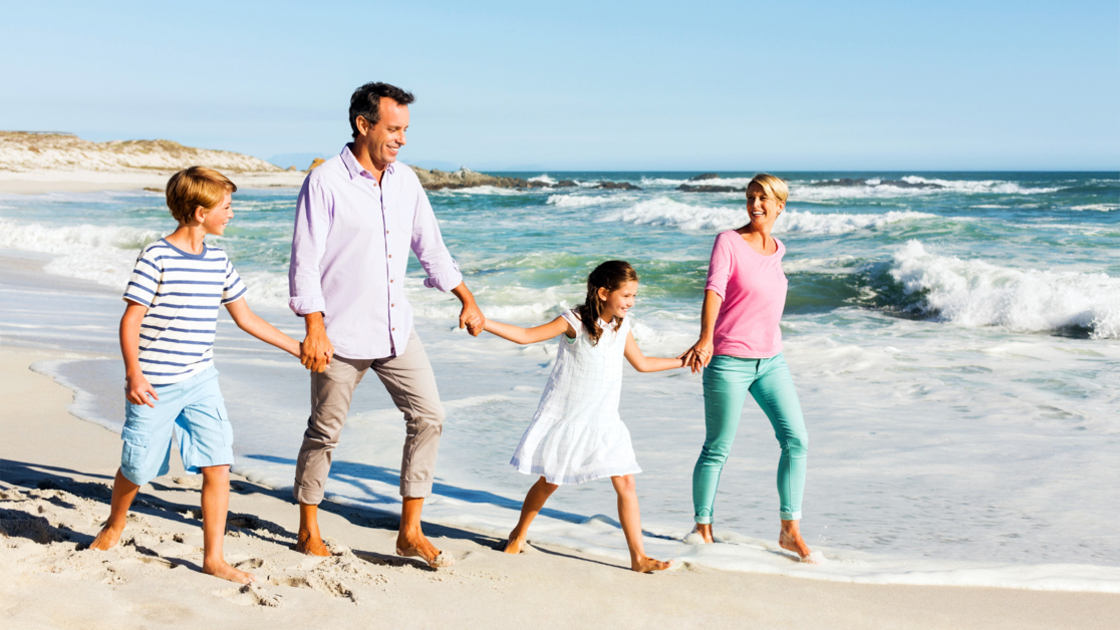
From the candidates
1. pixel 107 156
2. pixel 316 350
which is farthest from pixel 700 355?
pixel 107 156

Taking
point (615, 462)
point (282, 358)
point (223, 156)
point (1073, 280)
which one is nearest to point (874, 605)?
point (615, 462)

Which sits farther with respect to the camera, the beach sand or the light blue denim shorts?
the light blue denim shorts

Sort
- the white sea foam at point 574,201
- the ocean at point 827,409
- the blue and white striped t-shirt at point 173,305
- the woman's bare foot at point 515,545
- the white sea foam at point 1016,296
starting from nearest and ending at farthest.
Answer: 1. the blue and white striped t-shirt at point 173,305
2. the woman's bare foot at point 515,545
3. the ocean at point 827,409
4. the white sea foam at point 1016,296
5. the white sea foam at point 574,201

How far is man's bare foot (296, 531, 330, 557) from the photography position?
333 cm

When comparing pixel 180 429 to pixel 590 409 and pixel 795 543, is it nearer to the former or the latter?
pixel 590 409

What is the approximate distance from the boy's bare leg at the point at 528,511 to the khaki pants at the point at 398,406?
430 mm

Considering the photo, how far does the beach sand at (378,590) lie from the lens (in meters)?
2.69

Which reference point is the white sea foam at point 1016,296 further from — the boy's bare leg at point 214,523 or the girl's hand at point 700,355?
the boy's bare leg at point 214,523

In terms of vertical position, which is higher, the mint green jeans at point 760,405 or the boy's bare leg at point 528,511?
Result: the mint green jeans at point 760,405

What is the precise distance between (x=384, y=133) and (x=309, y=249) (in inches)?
21.0

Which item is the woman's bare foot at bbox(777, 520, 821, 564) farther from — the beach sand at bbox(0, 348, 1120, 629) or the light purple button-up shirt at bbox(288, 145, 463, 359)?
the light purple button-up shirt at bbox(288, 145, 463, 359)

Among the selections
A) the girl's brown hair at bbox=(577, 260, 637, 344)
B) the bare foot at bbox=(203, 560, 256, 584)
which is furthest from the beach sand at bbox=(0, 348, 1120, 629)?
the girl's brown hair at bbox=(577, 260, 637, 344)

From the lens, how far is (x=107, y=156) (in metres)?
68.4

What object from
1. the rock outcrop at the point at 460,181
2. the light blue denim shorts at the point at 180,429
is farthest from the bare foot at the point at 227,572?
the rock outcrop at the point at 460,181
